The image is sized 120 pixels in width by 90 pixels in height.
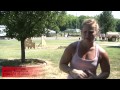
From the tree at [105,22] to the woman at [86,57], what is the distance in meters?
1.15

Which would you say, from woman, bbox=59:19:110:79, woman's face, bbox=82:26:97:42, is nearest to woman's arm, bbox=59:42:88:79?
woman, bbox=59:19:110:79

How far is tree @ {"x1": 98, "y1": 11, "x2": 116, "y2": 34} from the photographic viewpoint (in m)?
3.17

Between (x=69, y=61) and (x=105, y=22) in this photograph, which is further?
(x=105, y=22)

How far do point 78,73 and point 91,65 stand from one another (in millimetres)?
111

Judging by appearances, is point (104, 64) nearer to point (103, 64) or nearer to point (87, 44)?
point (103, 64)

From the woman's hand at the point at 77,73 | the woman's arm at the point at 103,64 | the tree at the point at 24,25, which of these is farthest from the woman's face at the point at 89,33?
the tree at the point at 24,25

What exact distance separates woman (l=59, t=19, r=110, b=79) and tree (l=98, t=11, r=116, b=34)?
1.15m

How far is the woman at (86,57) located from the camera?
190 cm

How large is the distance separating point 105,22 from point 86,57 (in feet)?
5.96

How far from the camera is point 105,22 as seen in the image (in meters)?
3.64

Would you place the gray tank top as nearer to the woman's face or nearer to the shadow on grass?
the woman's face

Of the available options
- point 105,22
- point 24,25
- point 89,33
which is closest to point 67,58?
point 89,33

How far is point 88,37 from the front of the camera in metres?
1.97
